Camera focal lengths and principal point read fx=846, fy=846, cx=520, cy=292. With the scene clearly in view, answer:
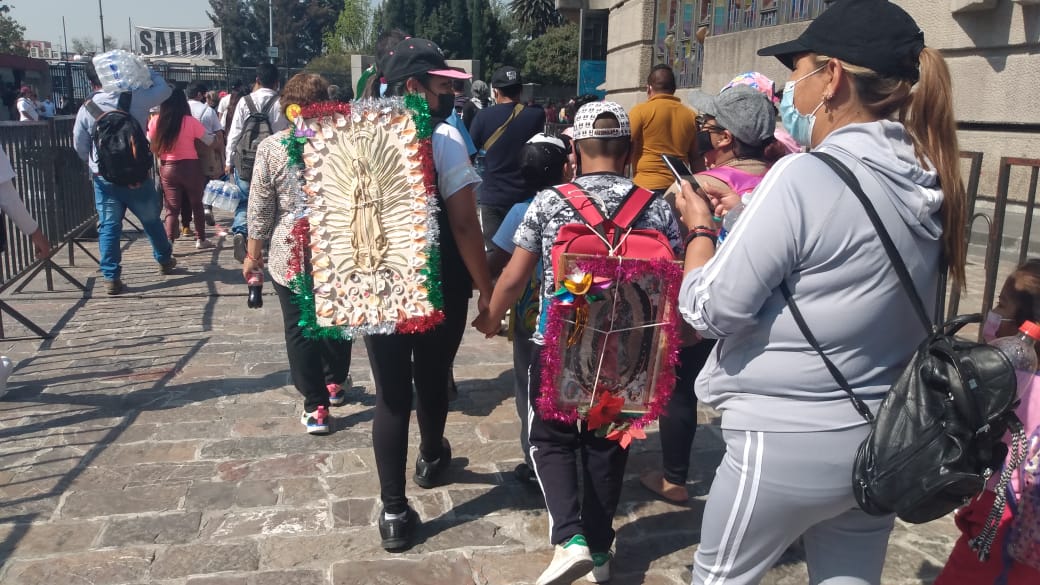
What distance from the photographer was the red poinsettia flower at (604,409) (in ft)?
10.7

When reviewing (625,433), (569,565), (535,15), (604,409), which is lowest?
(569,565)

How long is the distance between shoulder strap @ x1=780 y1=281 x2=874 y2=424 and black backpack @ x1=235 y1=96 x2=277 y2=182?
20.1ft

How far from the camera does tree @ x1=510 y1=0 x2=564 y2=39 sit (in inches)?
2302

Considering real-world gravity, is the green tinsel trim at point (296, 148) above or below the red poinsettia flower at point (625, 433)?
above

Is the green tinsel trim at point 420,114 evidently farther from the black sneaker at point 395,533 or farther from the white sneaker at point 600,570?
the white sneaker at point 600,570

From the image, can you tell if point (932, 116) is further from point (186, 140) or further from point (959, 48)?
point (186, 140)

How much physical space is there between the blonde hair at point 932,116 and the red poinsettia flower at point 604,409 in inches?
57.4

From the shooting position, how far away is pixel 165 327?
7.06 metres

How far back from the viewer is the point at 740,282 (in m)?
2.00

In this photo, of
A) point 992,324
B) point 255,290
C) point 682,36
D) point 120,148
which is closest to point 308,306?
point 255,290

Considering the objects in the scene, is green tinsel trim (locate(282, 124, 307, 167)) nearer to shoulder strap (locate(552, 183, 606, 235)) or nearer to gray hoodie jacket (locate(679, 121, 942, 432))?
shoulder strap (locate(552, 183, 606, 235))

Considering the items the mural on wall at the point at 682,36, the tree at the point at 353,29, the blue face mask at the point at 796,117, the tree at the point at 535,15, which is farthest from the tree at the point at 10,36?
the blue face mask at the point at 796,117

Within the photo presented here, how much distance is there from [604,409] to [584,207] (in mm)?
A: 787

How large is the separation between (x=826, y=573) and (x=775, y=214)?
39.7 inches
